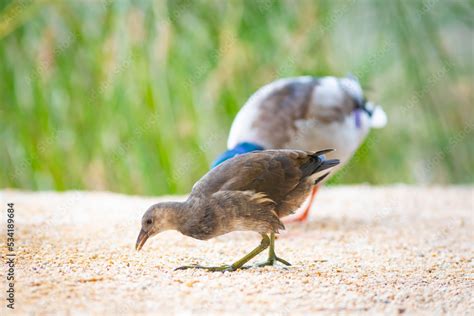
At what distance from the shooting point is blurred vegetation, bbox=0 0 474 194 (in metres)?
3.67

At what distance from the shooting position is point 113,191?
13.2 ft

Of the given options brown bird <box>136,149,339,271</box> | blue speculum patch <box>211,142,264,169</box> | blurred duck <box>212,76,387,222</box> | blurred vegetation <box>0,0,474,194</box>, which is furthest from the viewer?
blurred vegetation <box>0,0,474,194</box>

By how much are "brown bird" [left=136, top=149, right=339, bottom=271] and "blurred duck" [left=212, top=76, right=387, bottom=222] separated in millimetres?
593

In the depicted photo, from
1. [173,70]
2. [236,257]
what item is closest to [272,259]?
[236,257]

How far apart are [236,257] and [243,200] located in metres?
0.38

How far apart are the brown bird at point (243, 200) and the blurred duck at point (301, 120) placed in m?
0.59

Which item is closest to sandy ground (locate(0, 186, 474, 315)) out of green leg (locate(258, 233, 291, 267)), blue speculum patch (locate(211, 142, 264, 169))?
green leg (locate(258, 233, 291, 267))

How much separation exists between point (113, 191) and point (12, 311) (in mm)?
2503

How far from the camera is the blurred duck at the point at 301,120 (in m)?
2.92

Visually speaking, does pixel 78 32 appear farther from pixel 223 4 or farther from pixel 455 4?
pixel 455 4

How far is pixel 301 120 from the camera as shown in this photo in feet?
9.82

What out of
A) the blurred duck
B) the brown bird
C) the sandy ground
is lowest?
the sandy ground

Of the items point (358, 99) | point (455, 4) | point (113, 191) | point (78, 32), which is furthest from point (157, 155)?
point (455, 4)

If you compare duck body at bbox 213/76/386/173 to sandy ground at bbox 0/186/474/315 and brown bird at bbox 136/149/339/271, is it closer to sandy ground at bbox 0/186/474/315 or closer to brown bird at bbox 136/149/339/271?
sandy ground at bbox 0/186/474/315
